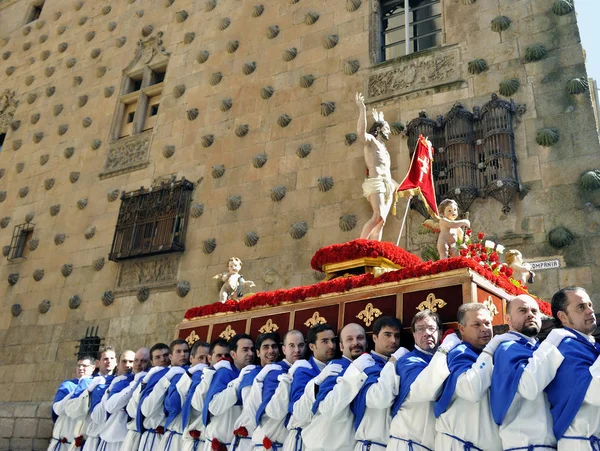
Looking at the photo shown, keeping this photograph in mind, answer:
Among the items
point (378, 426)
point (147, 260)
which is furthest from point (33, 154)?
point (378, 426)

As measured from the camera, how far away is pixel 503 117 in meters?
10.2

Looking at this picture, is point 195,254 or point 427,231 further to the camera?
point 195,254

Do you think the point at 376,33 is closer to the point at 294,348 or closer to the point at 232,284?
the point at 232,284

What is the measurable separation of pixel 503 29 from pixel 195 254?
822 centimetres

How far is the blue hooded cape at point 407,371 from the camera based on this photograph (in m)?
4.26

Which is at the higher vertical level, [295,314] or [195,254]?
[195,254]

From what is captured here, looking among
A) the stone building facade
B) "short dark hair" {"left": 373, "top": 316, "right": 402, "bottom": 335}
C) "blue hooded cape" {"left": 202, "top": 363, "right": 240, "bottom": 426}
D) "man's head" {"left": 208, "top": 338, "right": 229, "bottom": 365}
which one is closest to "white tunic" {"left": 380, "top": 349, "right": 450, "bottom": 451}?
"short dark hair" {"left": 373, "top": 316, "right": 402, "bottom": 335}

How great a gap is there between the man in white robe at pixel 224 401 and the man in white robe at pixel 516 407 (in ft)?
9.50

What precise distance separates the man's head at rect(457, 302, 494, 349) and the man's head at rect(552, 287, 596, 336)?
1.76 feet

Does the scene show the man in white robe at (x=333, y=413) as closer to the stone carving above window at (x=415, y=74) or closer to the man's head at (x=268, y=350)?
the man's head at (x=268, y=350)

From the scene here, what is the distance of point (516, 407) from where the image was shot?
3654 millimetres

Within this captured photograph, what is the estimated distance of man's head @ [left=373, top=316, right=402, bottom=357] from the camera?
191 inches

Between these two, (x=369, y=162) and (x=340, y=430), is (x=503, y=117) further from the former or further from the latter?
(x=340, y=430)

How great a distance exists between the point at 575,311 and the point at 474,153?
696 cm
